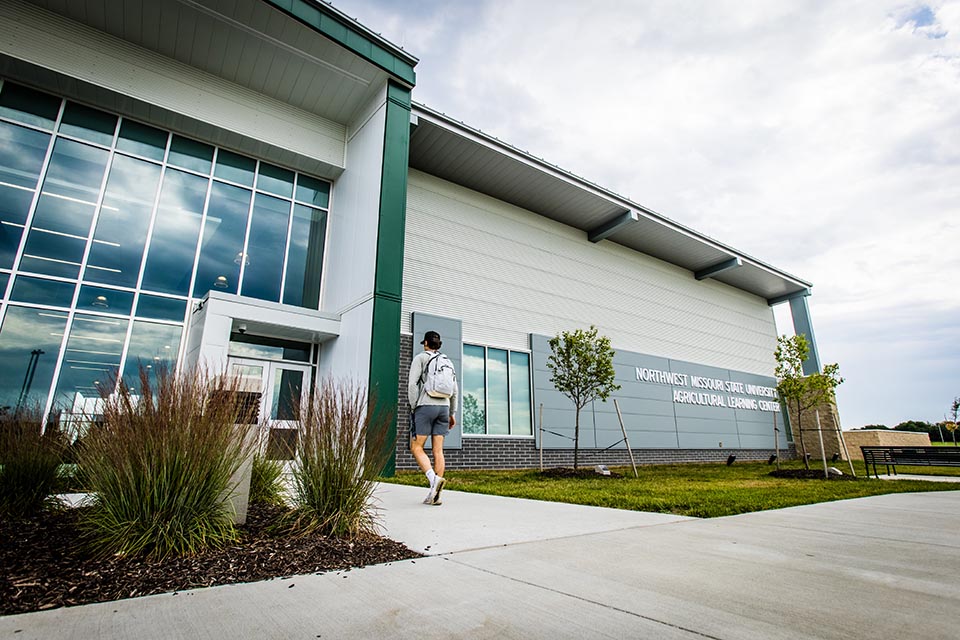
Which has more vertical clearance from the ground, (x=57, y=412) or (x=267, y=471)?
(x=57, y=412)

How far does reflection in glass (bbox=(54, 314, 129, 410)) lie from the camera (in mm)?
7805

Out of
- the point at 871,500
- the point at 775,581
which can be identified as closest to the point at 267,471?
the point at 775,581

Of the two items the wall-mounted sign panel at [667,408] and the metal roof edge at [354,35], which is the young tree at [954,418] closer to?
the wall-mounted sign panel at [667,408]

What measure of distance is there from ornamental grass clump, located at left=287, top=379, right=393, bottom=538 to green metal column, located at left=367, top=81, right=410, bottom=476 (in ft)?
17.2

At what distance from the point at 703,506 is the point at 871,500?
258cm

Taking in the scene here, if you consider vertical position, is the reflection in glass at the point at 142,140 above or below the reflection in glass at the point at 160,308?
above

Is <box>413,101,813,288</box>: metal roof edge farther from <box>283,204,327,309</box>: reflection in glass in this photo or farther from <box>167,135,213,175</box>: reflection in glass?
<box>167,135,213,175</box>: reflection in glass

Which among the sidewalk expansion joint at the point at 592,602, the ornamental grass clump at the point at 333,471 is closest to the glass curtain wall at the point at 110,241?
the ornamental grass clump at the point at 333,471

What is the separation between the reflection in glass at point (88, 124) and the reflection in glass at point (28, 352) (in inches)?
146

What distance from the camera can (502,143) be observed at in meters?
12.3

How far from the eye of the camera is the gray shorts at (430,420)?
4770 millimetres

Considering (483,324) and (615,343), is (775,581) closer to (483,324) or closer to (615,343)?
(483,324)

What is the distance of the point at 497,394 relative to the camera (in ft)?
40.6

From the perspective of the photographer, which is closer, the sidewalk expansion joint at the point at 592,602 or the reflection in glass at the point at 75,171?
the sidewalk expansion joint at the point at 592,602
